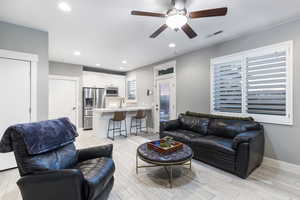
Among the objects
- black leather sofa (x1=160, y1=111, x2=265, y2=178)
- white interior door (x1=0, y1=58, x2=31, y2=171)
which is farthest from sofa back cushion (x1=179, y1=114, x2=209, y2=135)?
white interior door (x1=0, y1=58, x2=31, y2=171)

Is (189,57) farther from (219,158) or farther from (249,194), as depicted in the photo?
(249,194)

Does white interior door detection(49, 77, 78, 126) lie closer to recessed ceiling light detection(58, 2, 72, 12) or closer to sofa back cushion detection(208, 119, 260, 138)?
recessed ceiling light detection(58, 2, 72, 12)

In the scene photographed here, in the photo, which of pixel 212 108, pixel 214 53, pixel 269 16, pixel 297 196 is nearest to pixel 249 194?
pixel 297 196

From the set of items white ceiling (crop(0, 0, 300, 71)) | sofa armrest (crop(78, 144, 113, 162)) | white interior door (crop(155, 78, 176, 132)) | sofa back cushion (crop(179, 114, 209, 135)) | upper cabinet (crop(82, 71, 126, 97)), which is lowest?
sofa armrest (crop(78, 144, 113, 162))

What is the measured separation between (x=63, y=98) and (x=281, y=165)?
6615 mm

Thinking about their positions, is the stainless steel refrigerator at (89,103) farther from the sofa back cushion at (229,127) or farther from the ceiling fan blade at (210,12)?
the ceiling fan blade at (210,12)

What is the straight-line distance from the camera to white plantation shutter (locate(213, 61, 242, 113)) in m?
3.30

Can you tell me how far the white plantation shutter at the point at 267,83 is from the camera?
106 inches

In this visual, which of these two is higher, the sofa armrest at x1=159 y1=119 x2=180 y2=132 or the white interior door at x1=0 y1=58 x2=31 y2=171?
the white interior door at x1=0 y1=58 x2=31 y2=171

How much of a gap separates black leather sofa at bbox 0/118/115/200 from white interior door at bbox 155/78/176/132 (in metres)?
3.36

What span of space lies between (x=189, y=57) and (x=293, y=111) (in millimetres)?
2717

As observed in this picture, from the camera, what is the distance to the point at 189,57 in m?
4.35

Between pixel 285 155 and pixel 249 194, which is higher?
pixel 285 155

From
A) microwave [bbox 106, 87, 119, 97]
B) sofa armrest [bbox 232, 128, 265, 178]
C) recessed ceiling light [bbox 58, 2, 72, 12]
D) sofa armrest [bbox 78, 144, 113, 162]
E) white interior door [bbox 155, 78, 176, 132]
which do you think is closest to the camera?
sofa armrest [bbox 78, 144, 113, 162]
